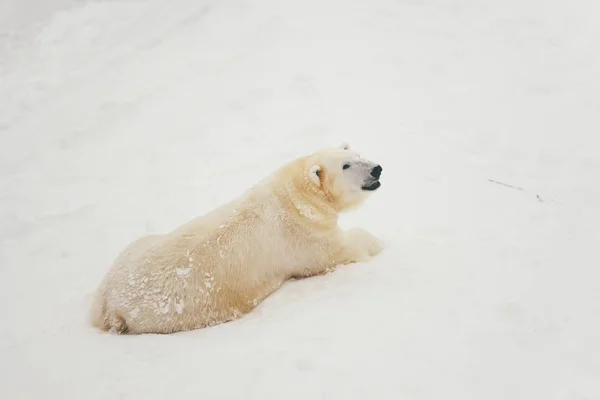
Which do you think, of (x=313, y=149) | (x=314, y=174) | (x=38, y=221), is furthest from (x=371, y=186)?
(x=38, y=221)

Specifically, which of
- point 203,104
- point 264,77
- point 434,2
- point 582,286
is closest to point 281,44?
point 264,77

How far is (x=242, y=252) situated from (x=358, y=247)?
106 cm

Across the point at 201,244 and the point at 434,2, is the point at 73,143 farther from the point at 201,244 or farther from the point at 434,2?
the point at 434,2

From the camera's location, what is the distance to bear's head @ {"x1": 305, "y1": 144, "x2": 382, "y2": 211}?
4.27 m

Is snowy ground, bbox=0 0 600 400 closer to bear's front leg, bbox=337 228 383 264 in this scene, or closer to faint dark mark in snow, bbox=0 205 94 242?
faint dark mark in snow, bbox=0 205 94 242

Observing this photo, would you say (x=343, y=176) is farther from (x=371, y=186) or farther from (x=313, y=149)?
(x=313, y=149)

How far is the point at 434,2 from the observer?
30.0 ft

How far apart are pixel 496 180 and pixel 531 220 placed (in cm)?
95

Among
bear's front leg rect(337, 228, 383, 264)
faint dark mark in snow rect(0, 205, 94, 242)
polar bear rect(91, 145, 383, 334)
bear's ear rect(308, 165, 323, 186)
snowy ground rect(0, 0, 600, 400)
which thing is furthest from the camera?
faint dark mark in snow rect(0, 205, 94, 242)

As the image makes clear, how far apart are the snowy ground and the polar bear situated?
0.18m

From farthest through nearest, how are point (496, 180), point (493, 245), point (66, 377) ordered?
point (496, 180) < point (493, 245) < point (66, 377)

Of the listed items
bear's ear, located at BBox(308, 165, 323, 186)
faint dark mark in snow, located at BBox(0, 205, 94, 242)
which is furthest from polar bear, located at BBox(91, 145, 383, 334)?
faint dark mark in snow, located at BBox(0, 205, 94, 242)

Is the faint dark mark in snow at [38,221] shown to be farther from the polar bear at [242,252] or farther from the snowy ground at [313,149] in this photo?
the polar bear at [242,252]

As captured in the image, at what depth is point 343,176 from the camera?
4289 mm
